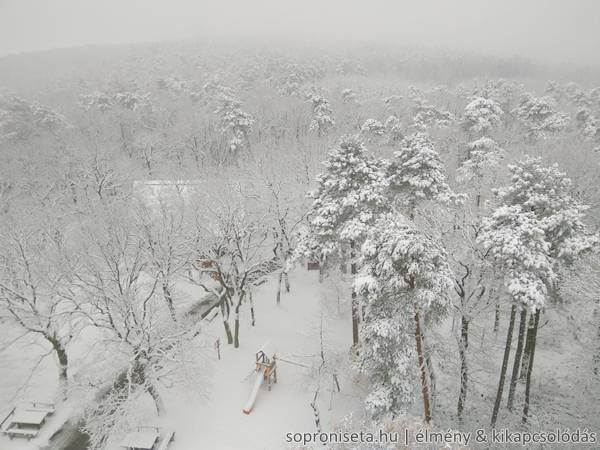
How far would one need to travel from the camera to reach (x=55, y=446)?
18.2 m

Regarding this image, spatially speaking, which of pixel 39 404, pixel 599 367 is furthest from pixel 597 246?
pixel 39 404

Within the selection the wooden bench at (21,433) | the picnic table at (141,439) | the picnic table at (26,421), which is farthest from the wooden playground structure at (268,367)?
the wooden bench at (21,433)

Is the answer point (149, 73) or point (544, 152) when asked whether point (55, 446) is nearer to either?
point (544, 152)

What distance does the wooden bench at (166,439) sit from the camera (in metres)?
17.9

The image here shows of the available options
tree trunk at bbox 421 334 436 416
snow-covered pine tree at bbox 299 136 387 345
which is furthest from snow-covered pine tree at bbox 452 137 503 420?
snow-covered pine tree at bbox 299 136 387 345

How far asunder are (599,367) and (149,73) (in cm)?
9363

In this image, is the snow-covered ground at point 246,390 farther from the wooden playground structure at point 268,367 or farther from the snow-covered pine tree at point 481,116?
the snow-covered pine tree at point 481,116

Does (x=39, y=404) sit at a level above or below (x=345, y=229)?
below

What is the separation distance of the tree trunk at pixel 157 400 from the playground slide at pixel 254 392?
435cm

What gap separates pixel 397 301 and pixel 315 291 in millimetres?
15707

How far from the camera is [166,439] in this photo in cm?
1825

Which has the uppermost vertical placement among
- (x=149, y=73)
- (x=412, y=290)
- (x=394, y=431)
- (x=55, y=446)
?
(x=149, y=73)

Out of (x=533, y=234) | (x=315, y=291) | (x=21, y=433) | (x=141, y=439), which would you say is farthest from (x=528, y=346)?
(x=21, y=433)

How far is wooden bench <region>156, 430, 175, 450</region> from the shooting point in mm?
17922
